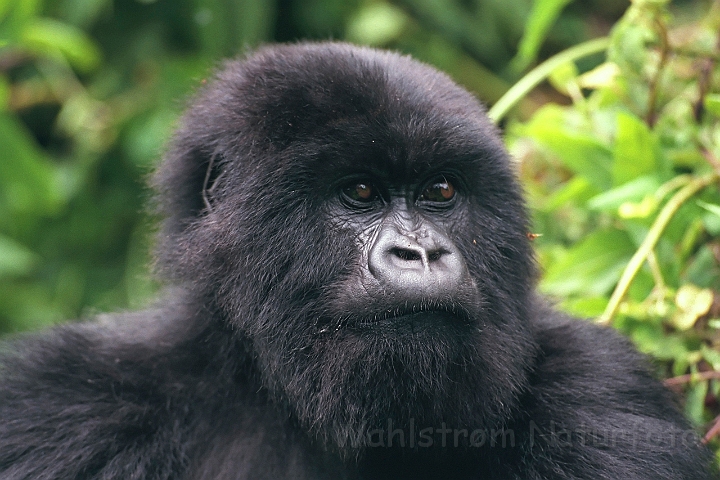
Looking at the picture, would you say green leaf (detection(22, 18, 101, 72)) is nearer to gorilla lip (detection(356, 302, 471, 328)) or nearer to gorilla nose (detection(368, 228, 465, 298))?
gorilla nose (detection(368, 228, 465, 298))

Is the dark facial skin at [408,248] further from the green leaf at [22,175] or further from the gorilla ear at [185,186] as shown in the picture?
the green leaf at [22,175]

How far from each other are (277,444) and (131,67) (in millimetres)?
4112

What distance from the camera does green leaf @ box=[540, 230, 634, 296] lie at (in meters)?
3.48

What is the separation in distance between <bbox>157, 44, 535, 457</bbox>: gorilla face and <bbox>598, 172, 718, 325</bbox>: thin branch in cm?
45

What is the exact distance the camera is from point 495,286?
108 inches

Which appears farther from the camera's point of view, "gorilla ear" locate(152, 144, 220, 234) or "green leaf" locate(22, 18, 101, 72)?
"green leaf" locate(22, 18, 101, 72)

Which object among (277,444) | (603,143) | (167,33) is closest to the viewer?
(277,444)

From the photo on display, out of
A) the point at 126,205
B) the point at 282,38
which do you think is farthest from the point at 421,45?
the point at 126,205

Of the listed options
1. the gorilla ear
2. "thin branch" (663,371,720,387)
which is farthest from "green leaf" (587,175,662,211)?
the gorilla ear

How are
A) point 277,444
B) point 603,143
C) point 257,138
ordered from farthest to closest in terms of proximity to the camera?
point 603,143 < point 277,444 < point 257,138

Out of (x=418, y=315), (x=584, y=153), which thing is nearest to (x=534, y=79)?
(x=584, y=153)

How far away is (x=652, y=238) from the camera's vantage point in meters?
3.21

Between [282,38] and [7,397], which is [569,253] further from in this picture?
[282,38]

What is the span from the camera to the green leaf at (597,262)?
3.48 m
